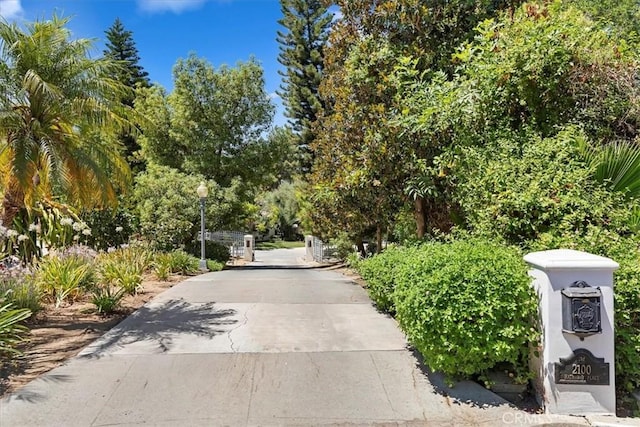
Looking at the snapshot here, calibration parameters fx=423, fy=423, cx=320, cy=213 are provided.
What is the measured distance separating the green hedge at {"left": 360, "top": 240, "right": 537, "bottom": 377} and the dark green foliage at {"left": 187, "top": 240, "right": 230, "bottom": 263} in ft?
48.0

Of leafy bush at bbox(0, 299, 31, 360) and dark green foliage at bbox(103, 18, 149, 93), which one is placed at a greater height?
dark green foliage at bbox(103, 18, 149, 93)

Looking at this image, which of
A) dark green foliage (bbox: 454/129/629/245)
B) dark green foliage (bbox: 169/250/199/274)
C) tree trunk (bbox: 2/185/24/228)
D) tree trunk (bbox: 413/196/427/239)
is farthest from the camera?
dark green foliage (bbox: 169/250/199/274)

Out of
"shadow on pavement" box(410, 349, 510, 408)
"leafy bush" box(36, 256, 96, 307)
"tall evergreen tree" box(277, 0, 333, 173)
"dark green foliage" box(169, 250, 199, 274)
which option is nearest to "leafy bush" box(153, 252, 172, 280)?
"dark green foliage" box(169, 250, 199, 274)

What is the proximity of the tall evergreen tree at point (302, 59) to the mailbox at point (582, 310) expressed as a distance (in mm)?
25810

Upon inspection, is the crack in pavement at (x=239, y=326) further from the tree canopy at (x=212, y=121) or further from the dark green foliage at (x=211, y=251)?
the tree canopy at (x=212, y=121)

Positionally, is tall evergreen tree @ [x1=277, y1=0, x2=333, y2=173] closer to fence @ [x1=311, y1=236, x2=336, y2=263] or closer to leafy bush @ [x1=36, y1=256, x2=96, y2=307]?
fence @ [x1=311, y1=236, x2=336, y2=263]

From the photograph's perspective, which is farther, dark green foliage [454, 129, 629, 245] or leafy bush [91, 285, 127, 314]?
leafy bush [91, 285, 127, 314]

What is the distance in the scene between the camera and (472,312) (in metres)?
3.68

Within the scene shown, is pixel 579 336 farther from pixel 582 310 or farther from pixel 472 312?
pixel 472 312

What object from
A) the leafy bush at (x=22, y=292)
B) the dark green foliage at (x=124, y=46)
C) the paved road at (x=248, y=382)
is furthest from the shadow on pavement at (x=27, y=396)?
the dark green foliage at (x=124, y=46)

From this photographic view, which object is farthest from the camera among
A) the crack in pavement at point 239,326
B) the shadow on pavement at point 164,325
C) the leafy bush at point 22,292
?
the leafy bush at point 22,292

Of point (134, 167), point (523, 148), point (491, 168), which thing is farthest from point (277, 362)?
point (134, 167)

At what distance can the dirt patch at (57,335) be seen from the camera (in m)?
4.35

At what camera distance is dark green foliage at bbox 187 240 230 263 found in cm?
1747
